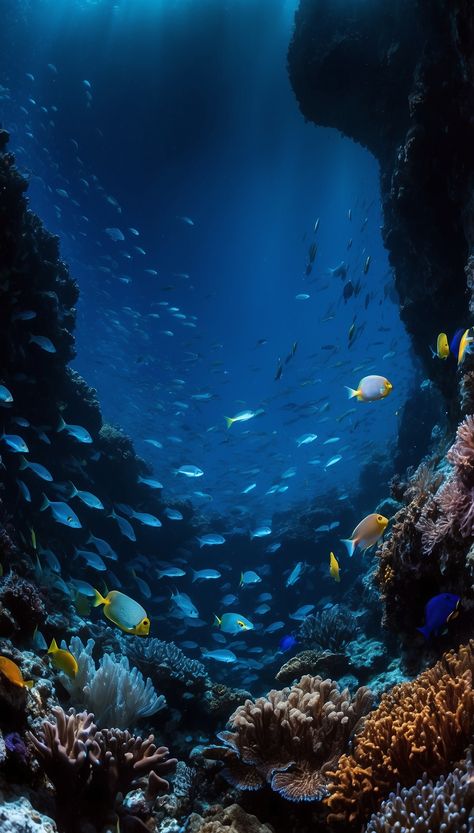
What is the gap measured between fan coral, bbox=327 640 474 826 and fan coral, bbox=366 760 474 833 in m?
0.26

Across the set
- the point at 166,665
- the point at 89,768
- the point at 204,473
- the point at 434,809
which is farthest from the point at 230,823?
the point at 204,473

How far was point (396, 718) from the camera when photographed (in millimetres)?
2715

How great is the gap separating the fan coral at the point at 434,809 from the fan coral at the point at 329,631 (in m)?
6.28

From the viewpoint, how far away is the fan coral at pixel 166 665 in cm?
659

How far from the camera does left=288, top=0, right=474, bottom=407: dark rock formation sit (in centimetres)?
764

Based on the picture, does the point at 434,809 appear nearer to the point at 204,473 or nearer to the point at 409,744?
the point at 409,744

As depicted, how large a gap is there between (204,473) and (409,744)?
42.3ft

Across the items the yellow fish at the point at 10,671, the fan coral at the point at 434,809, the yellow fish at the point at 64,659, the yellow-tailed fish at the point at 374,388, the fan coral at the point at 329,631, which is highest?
the yellow-tailed fish at the point at 374,388

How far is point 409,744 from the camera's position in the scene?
246 centimetres

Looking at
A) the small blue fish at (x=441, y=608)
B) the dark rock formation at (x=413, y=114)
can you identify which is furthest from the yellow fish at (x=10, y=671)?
the dark rock formation at (x=413, y=114)

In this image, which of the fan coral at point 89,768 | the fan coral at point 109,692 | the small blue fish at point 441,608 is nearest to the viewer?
the fan coral at point 89,768

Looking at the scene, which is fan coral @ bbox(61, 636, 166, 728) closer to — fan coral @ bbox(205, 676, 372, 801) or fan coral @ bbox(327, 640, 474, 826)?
fan coral @ bbox(205, 676, 372, 801)

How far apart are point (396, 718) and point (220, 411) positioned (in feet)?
193

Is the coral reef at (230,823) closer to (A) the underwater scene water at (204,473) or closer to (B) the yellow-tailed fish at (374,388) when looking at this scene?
(A) the underwater scene water at (204,473)
